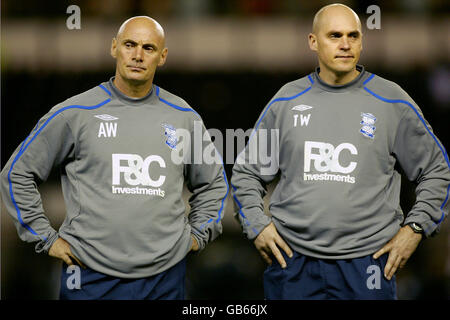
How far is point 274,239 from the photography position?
10.7 ft

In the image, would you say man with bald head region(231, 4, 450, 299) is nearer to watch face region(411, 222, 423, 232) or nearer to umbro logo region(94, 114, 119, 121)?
watch face region(411, 222, 423, 232)

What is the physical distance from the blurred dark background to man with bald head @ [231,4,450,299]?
249cm

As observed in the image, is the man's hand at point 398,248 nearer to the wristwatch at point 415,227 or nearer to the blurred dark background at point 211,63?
the wristwatch at point 415,227

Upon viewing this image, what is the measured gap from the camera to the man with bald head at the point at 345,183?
125 inches

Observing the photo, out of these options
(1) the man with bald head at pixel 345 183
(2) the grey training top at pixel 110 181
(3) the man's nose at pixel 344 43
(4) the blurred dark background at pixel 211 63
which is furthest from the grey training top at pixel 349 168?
(4) the blurred dark background at pixel 211 63

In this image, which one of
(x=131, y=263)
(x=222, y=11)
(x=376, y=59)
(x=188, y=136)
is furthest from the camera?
(x=222, y=11)

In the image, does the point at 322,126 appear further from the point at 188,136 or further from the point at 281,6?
the point at 281,6

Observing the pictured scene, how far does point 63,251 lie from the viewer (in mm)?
3188

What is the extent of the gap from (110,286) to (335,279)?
0.97 m

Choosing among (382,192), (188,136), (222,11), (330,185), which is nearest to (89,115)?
(188,136)

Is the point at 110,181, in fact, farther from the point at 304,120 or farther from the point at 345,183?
the point at 345,183

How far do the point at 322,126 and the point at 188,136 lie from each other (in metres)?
0.61

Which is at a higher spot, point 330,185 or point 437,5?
point 437,5

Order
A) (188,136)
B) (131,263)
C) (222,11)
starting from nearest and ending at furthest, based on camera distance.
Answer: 1. (131,263)
2. (188,136)
3. (222,11)
